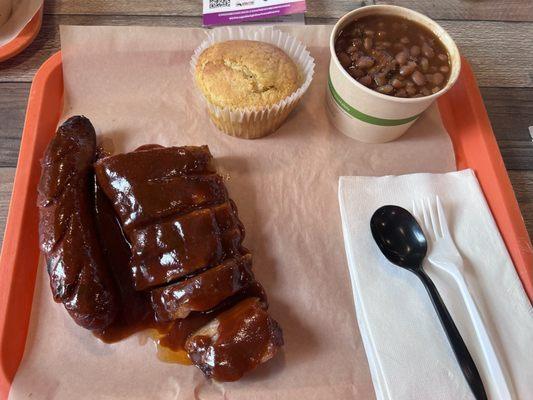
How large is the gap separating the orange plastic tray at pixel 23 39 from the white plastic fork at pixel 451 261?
5.61 ft

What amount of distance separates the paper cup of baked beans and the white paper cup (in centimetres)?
132

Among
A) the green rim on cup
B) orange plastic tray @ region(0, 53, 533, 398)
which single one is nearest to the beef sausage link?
orange plastic tray @ region(0, 53, 533, 398)

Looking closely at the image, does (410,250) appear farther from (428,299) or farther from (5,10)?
(5,10)

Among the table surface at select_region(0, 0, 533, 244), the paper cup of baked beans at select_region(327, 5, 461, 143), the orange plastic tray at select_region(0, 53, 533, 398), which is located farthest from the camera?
the table surface at select_region(0, 0, 533, 244)

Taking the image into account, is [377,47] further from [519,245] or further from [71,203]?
[71,203]

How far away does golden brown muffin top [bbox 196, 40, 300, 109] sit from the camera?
5.27 ft

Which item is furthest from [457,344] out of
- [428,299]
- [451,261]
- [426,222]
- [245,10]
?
[245,10]

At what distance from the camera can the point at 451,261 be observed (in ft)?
4.83

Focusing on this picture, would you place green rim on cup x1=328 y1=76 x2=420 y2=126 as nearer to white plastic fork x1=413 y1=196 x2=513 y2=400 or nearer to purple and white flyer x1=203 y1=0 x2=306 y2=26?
white plastic fork x1=413 y1=196 x2=513 y2=400

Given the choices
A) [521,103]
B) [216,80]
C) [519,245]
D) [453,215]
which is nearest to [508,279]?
[519,245]

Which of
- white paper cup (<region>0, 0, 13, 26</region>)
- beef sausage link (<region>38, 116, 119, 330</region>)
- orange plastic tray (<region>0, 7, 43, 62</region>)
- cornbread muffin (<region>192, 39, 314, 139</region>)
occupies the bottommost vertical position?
beef sausage link (<region>38, 116, 119, 330</region>)

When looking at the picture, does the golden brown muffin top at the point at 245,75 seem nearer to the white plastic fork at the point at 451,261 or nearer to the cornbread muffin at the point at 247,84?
the cornbread muffin at the point at 247,84

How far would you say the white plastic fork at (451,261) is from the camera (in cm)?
129

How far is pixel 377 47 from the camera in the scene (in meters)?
1.61
